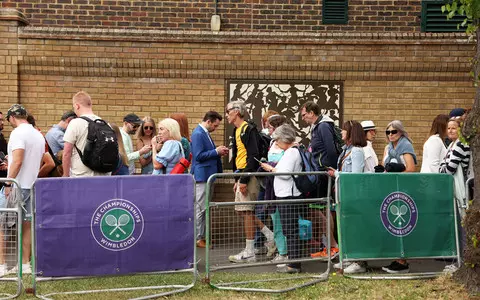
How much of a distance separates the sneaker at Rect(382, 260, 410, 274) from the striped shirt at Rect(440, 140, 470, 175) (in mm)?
1155

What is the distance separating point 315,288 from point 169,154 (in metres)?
2.89

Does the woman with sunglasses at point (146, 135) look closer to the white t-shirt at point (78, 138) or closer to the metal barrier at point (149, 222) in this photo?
the white t-shirt at point (78, 138)

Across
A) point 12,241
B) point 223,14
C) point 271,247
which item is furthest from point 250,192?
point 223,14

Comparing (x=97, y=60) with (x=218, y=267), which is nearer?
(x=218, y=267)

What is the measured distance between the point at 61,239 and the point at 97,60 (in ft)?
15.9

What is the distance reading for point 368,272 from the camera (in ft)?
27.7

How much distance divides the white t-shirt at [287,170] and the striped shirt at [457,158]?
5.43 ft

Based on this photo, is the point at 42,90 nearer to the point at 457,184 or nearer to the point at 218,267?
the point at 218,267

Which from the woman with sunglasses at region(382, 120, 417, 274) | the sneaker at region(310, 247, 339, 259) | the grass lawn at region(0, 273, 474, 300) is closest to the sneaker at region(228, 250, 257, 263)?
the grass lawn at region(0, 273, 474, 300)

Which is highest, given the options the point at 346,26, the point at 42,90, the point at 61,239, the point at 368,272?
the point at 346,26

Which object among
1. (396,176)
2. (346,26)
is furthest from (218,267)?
(346,26)

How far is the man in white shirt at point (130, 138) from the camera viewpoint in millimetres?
10440

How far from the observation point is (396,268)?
8484mm

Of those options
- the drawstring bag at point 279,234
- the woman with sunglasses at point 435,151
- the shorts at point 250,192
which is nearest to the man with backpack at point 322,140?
the shorts at point 250,192
